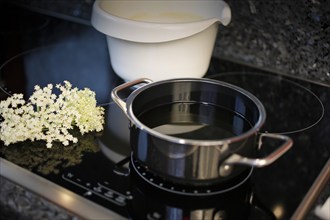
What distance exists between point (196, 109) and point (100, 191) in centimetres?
23

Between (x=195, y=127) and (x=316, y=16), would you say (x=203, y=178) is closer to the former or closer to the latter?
(x=195, y=127)

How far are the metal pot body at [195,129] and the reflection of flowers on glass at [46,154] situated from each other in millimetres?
101

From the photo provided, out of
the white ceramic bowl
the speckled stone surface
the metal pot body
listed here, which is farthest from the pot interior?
the speckled stone surface

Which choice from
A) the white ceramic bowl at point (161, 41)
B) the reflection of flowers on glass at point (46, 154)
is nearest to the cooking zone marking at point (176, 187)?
the reflection of flowers on glass at point (46, 154)

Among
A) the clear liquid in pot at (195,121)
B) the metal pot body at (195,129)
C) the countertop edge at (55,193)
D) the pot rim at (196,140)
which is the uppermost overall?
the pot rim at (196,140)

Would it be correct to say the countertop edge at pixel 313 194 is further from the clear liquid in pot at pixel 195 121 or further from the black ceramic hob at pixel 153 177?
the clear liquid in pot at pixel 195 121

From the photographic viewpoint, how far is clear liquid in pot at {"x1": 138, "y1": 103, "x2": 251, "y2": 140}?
76 centimetres

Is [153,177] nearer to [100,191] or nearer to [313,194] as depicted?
[100,191]

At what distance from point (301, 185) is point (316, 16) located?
412 mm

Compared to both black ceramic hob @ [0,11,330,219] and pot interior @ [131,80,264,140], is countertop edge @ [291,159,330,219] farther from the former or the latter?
pot interior @ [131,80,264,140]

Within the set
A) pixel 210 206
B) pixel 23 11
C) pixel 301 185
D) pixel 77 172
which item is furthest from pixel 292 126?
pixel 23 11

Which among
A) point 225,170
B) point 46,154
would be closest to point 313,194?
point 225,170

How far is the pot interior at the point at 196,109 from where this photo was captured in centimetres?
76

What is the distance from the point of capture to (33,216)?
0.69m
